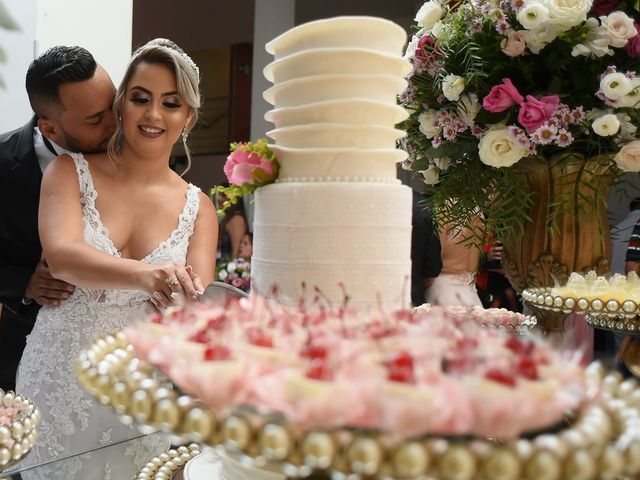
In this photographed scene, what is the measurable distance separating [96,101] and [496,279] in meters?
2.94

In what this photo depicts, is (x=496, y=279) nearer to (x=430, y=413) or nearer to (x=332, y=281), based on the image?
(x=332, y=281)

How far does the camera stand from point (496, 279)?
414 cm

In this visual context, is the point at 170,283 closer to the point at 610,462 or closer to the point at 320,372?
the point at 320,372

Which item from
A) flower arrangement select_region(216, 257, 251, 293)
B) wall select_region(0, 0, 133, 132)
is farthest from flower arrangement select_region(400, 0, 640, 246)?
flower arrangement select_region(216, 257, 251, 293)

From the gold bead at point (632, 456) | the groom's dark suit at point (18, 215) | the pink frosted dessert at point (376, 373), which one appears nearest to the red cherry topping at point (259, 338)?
the pink frosted dessert at point (376, 373)

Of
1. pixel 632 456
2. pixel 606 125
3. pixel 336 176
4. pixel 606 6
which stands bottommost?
pixel 632 456

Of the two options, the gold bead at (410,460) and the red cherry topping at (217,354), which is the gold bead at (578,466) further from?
the red cherry topping at (217,354)

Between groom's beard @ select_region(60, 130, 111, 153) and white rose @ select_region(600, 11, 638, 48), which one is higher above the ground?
white rose @ select_region(600, 11, 638, 48)

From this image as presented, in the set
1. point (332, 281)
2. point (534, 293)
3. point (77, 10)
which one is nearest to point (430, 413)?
point (332, 281)

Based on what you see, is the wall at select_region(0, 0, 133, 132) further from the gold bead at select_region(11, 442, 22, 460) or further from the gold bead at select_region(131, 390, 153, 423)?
the gold bead at select_region(131, 390, 153, 423)

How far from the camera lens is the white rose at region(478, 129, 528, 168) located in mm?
1390

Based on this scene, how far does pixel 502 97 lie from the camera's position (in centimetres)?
139

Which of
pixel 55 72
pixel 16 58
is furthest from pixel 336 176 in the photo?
pixel 16 58

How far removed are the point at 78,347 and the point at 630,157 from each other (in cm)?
153
